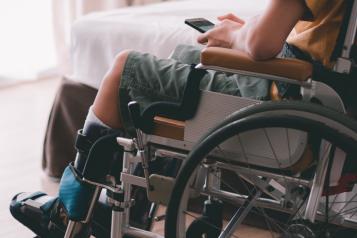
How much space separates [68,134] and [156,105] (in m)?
0.96

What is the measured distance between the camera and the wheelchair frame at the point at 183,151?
1146 millimetres

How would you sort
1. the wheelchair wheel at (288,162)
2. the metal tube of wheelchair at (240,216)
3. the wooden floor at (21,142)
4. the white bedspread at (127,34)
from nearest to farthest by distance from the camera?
the wheelchair wheel at (288,162) → the metal tube of wheelchair at (240,216) → the white bedspread at (127,34) → the wooden floor at (21,142)

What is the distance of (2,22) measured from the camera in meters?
3.25

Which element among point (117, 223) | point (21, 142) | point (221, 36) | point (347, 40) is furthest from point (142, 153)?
point (21, 142)

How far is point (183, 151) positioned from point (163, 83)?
0.15m

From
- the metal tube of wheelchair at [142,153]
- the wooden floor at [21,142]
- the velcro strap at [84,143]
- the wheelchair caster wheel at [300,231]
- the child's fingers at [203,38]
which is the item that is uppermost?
the child's fingers at [203,38]

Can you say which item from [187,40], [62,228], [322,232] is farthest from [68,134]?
[322,232]

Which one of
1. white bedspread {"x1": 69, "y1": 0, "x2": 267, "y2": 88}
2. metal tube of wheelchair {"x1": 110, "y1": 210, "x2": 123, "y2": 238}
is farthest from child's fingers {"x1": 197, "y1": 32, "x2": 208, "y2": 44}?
white bedspread {"x1": 69, "y1": 0, "x2": 267, "y2": 88}

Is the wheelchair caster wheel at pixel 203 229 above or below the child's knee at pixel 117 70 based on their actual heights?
below

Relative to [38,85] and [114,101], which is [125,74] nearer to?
[114,101]

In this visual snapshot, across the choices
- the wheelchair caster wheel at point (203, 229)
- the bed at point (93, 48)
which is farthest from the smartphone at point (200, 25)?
the bed at point (93, 48)

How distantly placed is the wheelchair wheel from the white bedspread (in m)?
0.76

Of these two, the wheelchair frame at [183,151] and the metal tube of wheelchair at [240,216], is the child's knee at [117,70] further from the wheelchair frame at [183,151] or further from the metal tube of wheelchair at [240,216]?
the metal tube of wheelchair at [240,216]

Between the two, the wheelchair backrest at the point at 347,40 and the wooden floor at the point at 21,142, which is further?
the wooden floor at the point at 21,142
